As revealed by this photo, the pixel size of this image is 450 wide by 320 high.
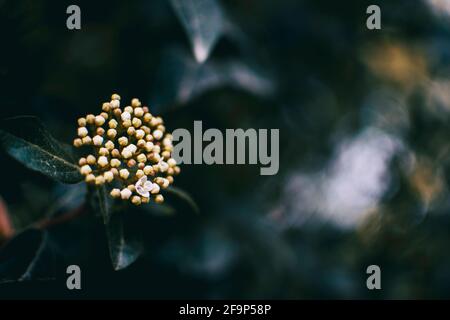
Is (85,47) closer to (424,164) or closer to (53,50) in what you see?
(53,50)

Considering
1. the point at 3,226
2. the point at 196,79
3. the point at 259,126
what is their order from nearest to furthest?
the point at 3,226
the point at 196,79
the point at 259,126

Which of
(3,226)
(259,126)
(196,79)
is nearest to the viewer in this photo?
(3,226)

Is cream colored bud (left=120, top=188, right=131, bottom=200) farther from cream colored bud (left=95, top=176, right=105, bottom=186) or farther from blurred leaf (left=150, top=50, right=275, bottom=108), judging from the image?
blurred leaf (left=150, top=50, right=275, bottom=108)

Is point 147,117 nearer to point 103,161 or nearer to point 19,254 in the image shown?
point 103,161

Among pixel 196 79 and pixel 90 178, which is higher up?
pixel 196 79

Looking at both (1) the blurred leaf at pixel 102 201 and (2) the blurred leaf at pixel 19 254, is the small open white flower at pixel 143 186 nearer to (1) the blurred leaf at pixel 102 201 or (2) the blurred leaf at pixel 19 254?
(1) the blurred leaf at pixel 102 201

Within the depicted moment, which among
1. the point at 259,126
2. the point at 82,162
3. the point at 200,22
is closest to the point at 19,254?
the point at 82,162

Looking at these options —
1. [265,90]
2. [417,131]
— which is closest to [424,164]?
[417,131]
